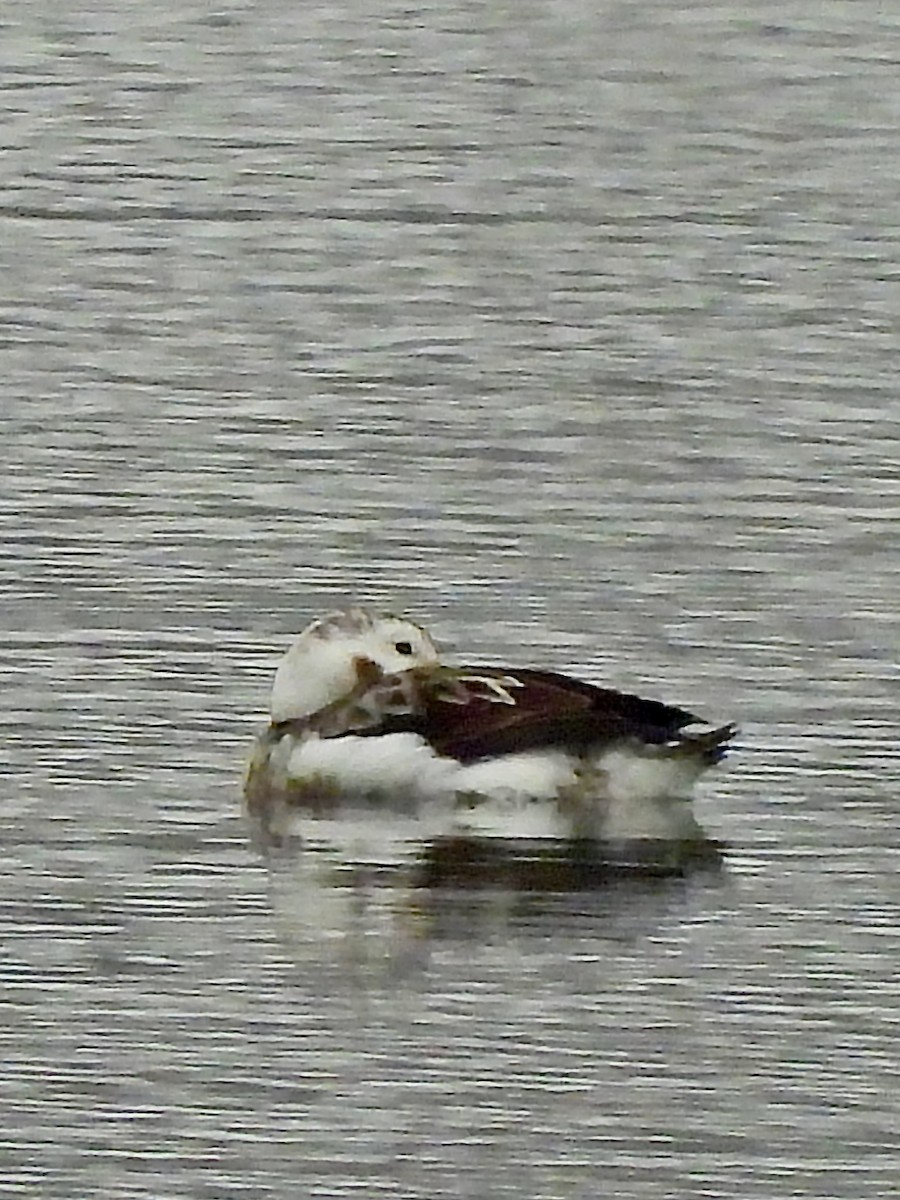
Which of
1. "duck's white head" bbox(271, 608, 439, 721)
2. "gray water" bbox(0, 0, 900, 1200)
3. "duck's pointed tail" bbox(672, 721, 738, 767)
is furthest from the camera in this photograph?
"duck's white head" bbox(271, 608, 439, 721)

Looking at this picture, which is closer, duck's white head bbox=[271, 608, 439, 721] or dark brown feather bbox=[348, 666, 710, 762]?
dark brown feather bbox=[348, 666, 710, 762]

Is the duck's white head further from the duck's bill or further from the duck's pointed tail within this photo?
the duck's pointed tail

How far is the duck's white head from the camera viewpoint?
323 centimetres

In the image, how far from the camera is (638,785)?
3123mm

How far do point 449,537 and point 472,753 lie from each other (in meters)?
0.49

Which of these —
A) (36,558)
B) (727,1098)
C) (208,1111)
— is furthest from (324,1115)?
(36,558)

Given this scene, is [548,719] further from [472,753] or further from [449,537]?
[449,537]

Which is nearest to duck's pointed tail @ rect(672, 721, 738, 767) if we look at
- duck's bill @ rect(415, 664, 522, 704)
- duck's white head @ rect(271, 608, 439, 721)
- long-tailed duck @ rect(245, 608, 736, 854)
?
long-tailed duck @ rect(245, 608, 736, 854)

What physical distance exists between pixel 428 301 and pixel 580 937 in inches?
58.2

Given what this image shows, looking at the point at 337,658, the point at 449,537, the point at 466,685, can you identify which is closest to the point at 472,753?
the point at 466,685

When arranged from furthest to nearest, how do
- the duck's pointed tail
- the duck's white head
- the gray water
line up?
the duck's white head
the duck's pointed tail
the gray water

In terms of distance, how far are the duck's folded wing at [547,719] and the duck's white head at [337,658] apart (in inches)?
3.6

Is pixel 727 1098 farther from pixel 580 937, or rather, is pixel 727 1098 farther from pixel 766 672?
pixel 766 672

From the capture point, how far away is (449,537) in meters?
3.60
